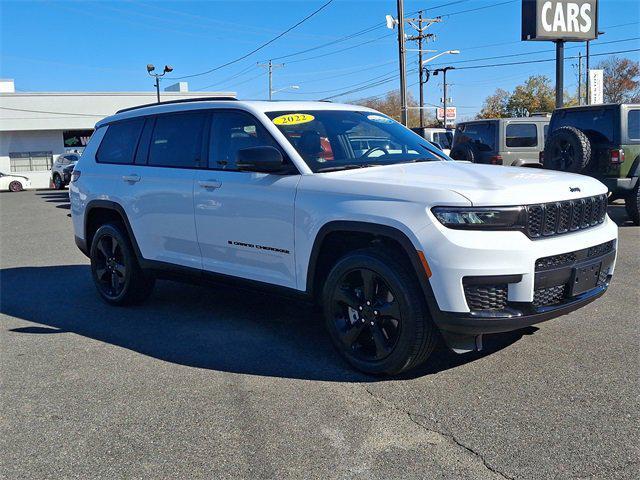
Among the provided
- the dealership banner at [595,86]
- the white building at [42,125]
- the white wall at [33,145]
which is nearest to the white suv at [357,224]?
the white building at [42,125]

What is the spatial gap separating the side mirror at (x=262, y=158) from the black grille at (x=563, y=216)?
1799 mm

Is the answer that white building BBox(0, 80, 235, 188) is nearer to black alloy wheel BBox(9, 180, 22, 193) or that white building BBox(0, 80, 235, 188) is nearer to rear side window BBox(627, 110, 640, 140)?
black alloy wheel BBox(9, 180, 22, 193)

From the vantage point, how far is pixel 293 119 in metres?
5.16

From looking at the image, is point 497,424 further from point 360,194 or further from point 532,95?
point 532,95

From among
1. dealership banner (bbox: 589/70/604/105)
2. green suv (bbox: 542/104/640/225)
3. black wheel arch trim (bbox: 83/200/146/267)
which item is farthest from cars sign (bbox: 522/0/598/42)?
dealership banner (bbox: 589/70/604/105)

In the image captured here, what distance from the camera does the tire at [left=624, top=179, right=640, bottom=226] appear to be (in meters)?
10.7

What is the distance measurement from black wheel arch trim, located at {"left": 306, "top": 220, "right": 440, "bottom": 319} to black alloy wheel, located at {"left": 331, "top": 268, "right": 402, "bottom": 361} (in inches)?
9.7

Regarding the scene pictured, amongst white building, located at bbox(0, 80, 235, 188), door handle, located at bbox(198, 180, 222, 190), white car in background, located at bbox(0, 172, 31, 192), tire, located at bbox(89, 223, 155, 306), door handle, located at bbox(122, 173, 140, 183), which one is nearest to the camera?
door handle, located at bbox(198, 180, 222, 190)

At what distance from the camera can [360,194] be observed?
4.27m

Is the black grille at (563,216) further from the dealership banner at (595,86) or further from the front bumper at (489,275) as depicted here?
the dealership banner at (595,86)

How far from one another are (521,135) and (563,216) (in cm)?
1075

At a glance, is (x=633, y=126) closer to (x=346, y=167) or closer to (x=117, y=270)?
(x=346, y=167)

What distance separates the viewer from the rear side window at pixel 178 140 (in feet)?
18.4

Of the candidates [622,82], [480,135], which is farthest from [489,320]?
[622,82]
